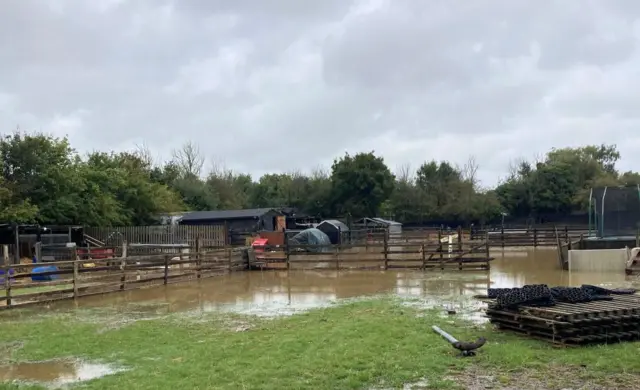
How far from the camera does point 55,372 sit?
25.3 ft

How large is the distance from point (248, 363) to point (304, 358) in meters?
0.71

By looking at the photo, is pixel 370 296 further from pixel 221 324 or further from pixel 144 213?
pixel 144 213

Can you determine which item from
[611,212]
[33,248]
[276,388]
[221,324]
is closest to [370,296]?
[221,324]

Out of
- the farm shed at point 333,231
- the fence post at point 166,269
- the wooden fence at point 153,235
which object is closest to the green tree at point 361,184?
the farm shed at point 333,231

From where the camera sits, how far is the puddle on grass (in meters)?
7.27

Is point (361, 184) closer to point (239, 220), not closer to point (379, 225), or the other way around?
point (379, 225)

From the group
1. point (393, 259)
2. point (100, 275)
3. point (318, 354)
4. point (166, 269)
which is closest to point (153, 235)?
point (166, 269)

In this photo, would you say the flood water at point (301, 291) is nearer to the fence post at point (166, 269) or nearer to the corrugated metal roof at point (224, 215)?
the fence post at point (166, 269)

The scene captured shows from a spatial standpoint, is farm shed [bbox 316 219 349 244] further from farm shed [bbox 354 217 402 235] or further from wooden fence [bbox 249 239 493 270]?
wooden fence [bbox 249 239 493 270]

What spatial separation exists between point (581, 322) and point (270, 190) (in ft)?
208

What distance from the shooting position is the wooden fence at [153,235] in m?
31.1

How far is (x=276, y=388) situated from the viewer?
20.5ft

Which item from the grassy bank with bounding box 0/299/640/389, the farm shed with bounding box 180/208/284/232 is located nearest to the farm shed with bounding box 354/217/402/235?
the farm shed with bounding box 180/208/284/232

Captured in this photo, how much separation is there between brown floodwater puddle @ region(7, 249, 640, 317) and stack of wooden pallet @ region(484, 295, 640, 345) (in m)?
3.07
